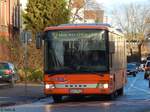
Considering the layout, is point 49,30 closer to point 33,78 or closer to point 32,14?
point 33,78

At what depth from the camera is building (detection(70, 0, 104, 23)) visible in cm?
8612

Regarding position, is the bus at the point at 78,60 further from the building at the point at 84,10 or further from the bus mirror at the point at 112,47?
the building at the point at 84,10

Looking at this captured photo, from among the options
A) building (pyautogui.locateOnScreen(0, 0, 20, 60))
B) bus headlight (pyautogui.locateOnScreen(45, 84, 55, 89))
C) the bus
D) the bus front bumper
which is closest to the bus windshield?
the bus

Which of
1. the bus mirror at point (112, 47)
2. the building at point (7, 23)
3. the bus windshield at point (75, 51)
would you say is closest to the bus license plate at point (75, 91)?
the bus windshield at point (75, 51)

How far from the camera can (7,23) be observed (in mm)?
52781

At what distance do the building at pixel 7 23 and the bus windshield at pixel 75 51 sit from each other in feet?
76.5

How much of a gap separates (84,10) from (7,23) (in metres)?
38.2

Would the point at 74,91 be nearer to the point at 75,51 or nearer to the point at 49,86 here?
the point at 49,86

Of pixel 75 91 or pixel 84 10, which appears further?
pixel 84 10

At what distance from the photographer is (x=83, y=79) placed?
2386cm

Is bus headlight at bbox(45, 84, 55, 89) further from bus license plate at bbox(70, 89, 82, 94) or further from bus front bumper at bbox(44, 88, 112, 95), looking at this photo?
bus license plate at bbox(70, 89, 82, 94)

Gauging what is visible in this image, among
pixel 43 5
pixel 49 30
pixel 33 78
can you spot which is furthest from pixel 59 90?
pixel 43 5

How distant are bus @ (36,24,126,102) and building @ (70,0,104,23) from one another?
6090cm

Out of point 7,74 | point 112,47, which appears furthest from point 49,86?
point 7,74
